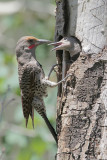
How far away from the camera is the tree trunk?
3.14m

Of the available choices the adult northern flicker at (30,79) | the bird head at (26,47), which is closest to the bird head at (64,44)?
the adult northern flicker at (30,79)

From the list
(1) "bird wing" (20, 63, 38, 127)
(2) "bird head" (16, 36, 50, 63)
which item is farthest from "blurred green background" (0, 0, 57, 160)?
(2) "bird head" (16, 36, 50, 63)

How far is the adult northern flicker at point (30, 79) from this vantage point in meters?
4.49

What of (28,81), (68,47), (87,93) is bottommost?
(28,81)

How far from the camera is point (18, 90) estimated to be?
5.18 meters

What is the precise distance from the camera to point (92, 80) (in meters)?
3.25

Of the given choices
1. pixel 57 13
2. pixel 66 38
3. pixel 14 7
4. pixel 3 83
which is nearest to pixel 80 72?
pixel 66 38

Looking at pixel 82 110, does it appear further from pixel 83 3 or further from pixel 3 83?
pixel 3 83

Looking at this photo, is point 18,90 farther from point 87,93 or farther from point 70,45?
point 87,93

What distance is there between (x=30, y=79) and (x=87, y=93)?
1361mm

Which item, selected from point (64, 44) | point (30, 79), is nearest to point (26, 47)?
point (30, 79)

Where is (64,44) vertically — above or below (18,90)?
above

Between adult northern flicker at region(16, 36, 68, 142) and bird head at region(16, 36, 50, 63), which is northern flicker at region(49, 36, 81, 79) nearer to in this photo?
adult northern flicker at region(16, 36, 68, 142)

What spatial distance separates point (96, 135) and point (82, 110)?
0.25m
